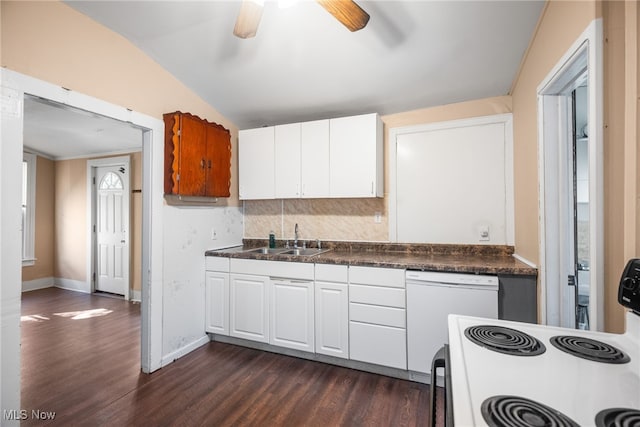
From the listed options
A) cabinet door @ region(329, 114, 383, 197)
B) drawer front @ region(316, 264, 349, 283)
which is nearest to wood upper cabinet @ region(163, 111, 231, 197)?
cabinet door @ region(329, 114, 383, 197)

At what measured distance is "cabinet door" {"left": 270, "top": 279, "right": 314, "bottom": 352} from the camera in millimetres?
2479

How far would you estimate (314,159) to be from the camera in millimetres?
2834

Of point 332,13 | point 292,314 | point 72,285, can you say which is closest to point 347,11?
point 332,13

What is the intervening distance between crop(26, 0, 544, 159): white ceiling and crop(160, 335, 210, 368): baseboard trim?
242 cm

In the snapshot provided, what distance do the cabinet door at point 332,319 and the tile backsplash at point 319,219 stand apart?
0.77 meters

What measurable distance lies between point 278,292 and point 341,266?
65cm

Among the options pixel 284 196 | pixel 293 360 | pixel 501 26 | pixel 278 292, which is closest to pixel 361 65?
pixel 501 26

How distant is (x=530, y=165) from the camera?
77.7 inches

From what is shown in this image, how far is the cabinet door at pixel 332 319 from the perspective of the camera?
2354 mm

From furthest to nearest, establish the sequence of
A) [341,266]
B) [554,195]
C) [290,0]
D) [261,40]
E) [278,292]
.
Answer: [278,292] < [341,266] < [261,40] < [554,195] < [290,0]

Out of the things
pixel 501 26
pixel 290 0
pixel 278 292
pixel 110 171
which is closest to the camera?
pixel 290 0

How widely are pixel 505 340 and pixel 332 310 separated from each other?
1.59 metres

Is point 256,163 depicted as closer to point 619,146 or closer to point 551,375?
point 619,146

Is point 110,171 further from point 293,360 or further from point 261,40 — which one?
point 293,360
